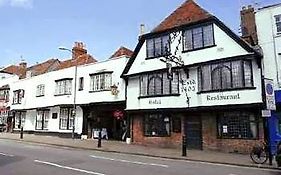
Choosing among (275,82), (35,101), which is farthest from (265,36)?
(35,101)

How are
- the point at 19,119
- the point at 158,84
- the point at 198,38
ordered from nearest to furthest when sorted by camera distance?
1. the point at 198,38
2. the point at 158,84
3. the point at 19,119

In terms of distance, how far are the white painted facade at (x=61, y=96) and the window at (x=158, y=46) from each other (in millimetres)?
3307

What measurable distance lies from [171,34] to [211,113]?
→ 276 inches

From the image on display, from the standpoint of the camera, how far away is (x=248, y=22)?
78.8 feet

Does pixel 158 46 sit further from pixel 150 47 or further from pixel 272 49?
pixel 272 49

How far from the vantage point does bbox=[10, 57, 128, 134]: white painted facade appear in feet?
95.1

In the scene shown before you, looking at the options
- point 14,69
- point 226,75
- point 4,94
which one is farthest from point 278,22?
point 14,69

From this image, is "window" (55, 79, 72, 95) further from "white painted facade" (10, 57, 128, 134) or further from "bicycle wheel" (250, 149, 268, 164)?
"bicycle wheel" (250, 149, 268, 164)

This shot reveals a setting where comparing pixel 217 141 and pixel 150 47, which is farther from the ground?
pixel 150 47

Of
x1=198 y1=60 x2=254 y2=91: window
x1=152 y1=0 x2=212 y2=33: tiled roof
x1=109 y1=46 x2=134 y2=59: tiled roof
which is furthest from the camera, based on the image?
x1=109 y1=46 x2=134 y2=59: tiled roof

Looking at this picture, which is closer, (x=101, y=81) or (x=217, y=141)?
(x=217, y=141)

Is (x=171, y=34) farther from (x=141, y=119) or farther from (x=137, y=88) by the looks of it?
(x=141, y=119)

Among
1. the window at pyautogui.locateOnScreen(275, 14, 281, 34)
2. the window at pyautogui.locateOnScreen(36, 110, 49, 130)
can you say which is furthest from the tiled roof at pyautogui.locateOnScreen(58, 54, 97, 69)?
the window at pyautogui.locateOnScreen(275, 14, 281, 34)

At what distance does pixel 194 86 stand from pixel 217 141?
417cm
